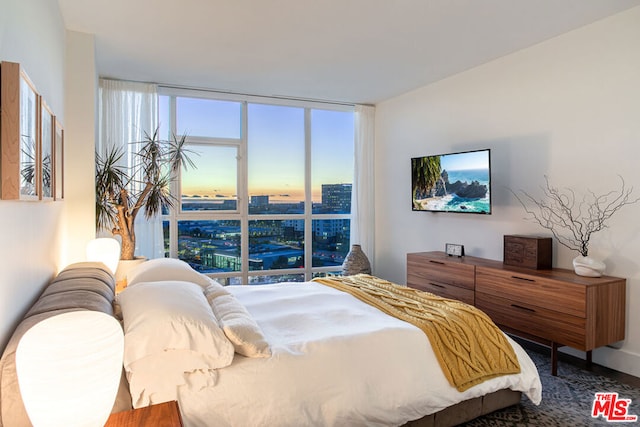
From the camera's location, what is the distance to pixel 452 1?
9.24ft

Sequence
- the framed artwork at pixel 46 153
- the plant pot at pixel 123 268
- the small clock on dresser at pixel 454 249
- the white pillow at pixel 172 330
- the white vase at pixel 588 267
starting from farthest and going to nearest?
the small clock on dresser at pixel 454 249
the plant pot at pixel 123 268
the white vase at pixel 588 267
the framed artwork at pixel 46 153
the white pillow at pixel 172 330

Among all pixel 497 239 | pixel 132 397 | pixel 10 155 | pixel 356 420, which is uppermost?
pixel 10 155

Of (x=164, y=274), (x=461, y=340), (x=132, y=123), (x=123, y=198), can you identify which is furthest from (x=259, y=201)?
(x=461, y=340)

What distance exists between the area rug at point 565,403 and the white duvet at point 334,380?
5.2 inches

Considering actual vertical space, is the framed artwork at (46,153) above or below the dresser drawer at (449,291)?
above

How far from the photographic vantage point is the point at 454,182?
4.08m

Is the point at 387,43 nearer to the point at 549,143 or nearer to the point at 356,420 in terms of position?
the point at 549,143

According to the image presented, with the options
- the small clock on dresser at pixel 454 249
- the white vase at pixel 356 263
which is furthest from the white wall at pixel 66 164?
the small clock on dresser at pixel 454 249

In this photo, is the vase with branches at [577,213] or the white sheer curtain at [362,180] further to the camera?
the white sheer curtain at [362,180]

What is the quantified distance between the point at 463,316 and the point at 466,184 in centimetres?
188

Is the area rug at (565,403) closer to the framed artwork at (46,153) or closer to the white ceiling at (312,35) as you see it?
the framed artwork at (46,153)

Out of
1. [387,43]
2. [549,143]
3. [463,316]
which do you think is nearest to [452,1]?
[387,43]

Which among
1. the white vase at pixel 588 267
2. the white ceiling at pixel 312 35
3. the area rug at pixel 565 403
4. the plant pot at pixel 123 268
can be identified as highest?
the white ceiling at pixel 312 35

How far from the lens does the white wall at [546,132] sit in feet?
9.85
